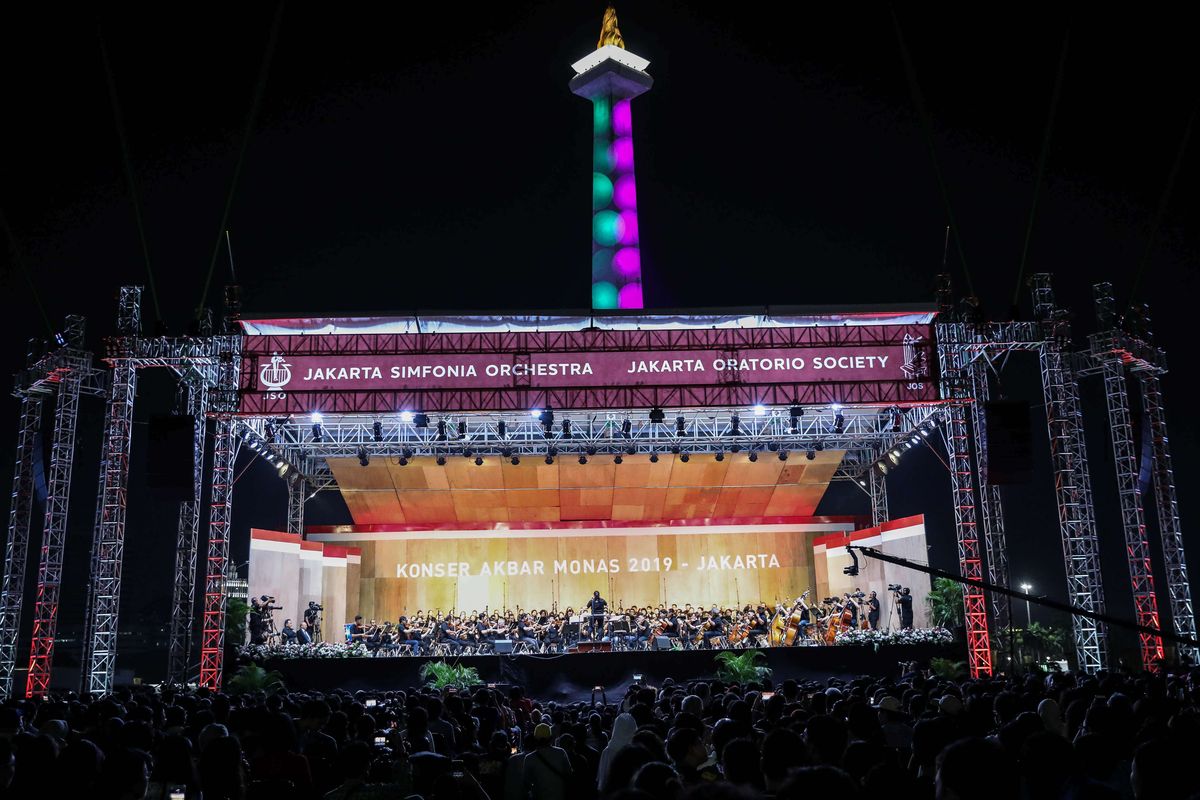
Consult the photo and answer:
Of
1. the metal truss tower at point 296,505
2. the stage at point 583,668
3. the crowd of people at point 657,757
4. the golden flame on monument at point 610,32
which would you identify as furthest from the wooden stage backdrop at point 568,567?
the crowd of people at point 657,757

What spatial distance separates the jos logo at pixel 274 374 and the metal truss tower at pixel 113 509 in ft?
9.90

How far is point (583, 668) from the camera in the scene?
23.6 metres

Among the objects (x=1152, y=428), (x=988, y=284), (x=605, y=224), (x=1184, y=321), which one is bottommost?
(x=1152, y=428)

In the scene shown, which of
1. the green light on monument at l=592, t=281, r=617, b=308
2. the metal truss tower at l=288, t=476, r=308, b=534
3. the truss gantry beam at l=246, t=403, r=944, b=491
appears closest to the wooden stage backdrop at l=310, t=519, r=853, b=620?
the metal truss tower at l=288, t=476, r=308, b=534

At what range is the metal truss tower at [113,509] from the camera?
20875 millimetres

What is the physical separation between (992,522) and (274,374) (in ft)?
55.7

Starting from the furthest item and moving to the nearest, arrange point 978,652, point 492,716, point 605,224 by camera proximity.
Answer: point 605,224
point 978,652
point 492,716

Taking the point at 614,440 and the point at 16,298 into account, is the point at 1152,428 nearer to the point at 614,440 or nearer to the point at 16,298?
the point at 614,440

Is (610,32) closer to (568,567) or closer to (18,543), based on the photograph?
(568,567)

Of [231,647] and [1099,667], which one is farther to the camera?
[231,647]

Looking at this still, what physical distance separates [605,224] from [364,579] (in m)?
15.5

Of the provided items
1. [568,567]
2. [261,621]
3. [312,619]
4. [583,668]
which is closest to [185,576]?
[261,621]

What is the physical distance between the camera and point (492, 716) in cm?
981

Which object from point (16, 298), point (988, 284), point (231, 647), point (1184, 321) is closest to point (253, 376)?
point (231, 647)
